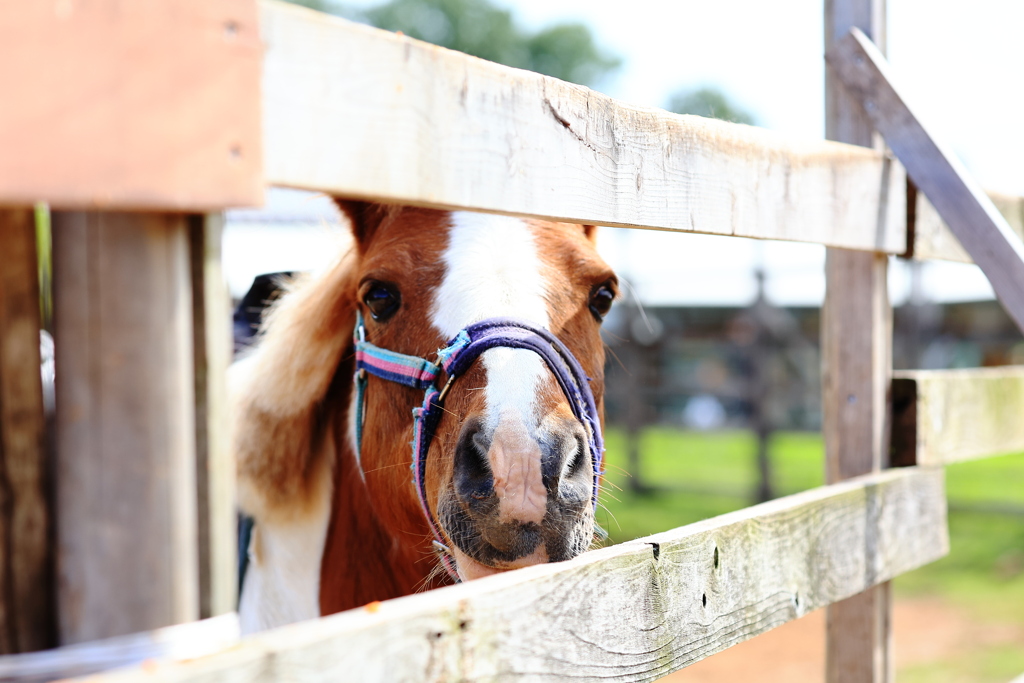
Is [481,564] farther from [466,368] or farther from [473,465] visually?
[466,368]

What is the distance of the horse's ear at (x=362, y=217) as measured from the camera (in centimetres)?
199

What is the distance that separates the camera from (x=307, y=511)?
2207 mm

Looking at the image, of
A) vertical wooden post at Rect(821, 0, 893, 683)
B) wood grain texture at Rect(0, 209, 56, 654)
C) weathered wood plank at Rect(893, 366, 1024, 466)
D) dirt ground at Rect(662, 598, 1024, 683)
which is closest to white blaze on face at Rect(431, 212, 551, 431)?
wood grain texture at Rect(0, 209, 56, 654)

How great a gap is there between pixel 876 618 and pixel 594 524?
1111mm

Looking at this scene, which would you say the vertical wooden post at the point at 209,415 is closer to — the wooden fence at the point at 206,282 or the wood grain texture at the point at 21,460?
the wooden fence at the point at 206,282

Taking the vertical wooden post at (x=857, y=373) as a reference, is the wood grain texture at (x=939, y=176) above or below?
above

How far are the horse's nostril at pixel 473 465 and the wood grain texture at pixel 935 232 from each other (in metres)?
1.36

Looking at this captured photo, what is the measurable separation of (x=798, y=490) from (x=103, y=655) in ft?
31.5

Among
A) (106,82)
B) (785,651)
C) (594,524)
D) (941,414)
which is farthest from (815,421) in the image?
(106,82)

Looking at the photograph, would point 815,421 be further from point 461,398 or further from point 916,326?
point 461,398

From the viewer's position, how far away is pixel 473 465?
141 centimetres

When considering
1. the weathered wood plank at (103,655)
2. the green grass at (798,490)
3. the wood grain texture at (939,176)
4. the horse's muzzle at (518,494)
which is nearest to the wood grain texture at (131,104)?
the weathered wood plank at (103,655)

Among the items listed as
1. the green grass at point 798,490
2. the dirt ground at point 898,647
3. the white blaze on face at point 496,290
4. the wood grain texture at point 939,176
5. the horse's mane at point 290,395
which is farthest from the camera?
the green grass at point 798,490

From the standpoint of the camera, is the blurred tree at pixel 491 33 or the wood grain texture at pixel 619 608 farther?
the blurred tree at pixel 491 33
